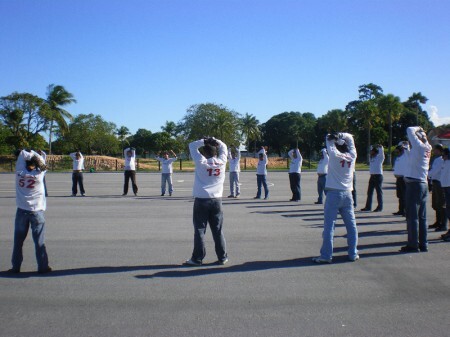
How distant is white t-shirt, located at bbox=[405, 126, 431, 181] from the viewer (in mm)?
7324

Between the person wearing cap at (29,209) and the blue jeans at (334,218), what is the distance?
408 centimetres

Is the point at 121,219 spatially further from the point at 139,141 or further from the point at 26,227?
the point at 139,141

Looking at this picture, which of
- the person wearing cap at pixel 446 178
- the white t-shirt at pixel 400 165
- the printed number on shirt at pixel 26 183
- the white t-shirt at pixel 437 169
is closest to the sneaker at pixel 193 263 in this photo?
the printed number on shirt at pixel 26 183

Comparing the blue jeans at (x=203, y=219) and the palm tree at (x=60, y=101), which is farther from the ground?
the palm tree at (x=60, y=101)

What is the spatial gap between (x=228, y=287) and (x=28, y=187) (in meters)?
3.15

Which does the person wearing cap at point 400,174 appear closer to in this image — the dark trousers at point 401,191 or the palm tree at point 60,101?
the dark trousers at point 401,191

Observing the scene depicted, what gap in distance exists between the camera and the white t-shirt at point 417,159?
732 cm

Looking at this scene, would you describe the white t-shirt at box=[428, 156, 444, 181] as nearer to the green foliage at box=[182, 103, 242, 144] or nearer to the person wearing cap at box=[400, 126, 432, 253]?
the person wearing cap at box=[400, 126, 432, 253]

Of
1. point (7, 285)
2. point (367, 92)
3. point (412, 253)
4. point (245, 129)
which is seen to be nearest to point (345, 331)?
point (412, 253)

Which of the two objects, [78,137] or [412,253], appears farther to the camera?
[78,137]

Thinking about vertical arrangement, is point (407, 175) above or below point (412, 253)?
above

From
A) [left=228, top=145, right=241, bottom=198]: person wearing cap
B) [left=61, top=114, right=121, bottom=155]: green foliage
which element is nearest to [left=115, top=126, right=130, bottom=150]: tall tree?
[left=61, top=114, right=121, bottom=155]: green foliage

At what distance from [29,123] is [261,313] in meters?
51.5

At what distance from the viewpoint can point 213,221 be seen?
6.54 metres
